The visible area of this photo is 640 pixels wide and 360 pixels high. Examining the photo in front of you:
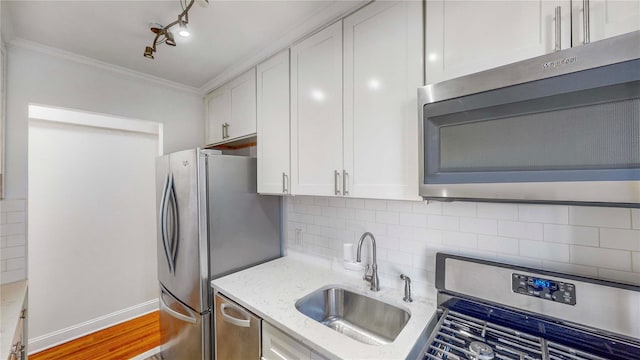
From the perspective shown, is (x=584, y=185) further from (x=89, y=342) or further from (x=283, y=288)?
(x=89, y=342)

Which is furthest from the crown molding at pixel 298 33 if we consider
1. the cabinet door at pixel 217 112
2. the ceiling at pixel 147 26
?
the cabinet door at pixel 217 112

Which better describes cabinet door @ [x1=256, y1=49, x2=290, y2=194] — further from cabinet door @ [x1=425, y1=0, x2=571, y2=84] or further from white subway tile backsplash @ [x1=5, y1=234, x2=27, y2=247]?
white subway tile backsplash @ [x1=5, y1=234, x2=27, y2=247]

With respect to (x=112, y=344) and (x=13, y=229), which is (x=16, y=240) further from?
(x=112, y=344)

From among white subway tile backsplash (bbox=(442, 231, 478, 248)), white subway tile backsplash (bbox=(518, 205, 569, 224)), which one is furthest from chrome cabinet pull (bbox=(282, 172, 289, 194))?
white subway tile backsplash (bbox=(518, 205, 569, 224))

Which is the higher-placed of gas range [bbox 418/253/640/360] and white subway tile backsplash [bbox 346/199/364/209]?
white subway tile backsplash [bbox 346/199/364/209]

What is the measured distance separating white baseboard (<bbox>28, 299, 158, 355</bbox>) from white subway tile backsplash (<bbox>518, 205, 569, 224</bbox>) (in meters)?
3.61

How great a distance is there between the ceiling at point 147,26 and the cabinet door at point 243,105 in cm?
16

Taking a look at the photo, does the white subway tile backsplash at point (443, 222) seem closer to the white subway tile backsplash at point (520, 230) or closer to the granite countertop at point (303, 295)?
the white subway tile backsplash at point (520, 230)

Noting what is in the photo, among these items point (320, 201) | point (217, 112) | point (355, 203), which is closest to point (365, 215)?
point (355, 203)

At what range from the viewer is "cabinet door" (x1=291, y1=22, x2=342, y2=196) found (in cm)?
143

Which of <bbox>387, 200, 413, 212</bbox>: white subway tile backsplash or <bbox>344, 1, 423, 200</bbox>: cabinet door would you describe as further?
<bbox>387, 200, 413, 212</bbox>: white subway tile backsplash

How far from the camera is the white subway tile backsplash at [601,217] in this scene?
946 mm

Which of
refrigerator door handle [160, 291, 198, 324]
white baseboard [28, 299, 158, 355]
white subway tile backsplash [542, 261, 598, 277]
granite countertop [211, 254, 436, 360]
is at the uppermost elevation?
white subway tile backsplash [542, 261, 598, 277]

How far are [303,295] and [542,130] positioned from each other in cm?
131
